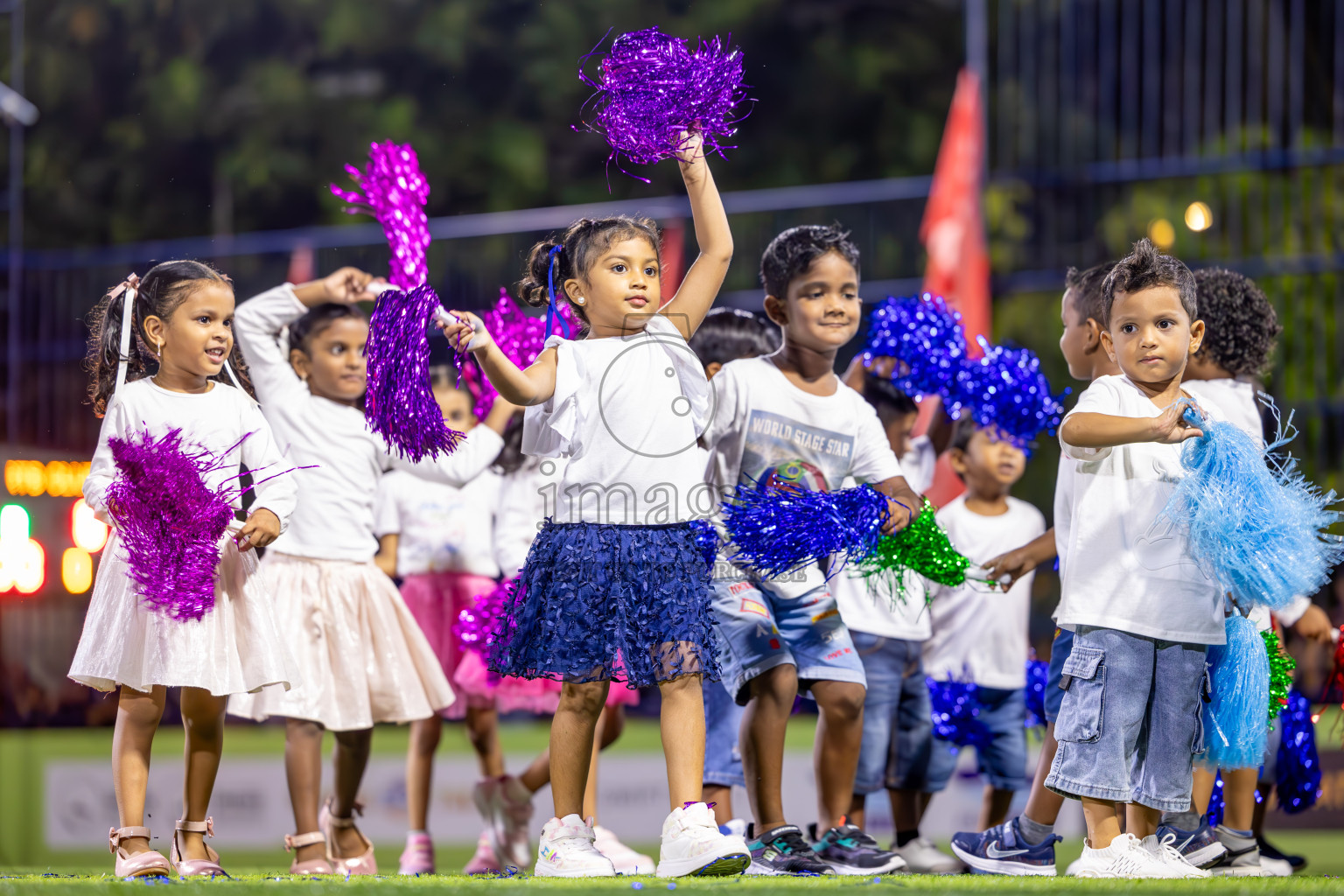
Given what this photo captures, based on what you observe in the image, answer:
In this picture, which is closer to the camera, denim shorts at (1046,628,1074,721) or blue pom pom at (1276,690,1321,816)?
denim shorts at (1046,628,1074,721)

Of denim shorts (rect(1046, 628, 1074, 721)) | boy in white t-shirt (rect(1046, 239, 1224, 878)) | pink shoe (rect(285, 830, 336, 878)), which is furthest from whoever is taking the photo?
pink shoe (rect(285, 830, 336, 878))

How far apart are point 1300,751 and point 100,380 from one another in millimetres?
3578

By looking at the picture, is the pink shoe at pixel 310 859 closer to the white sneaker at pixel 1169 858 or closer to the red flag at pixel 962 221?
the white sneaker at pixel 1169 858

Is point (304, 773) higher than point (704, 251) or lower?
lower

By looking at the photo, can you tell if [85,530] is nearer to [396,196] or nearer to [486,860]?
[486,860]

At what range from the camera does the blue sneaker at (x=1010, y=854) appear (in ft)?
11.2

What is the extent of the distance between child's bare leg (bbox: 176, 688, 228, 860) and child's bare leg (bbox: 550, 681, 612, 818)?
0.87m

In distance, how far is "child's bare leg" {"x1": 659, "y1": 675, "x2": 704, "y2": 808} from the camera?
2820 mm

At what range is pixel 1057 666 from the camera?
3.37 metres

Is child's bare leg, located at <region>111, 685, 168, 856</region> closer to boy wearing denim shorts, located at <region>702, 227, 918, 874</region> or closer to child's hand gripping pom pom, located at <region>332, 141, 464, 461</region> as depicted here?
child's hand gripping pom pom, located at <region>332, 141, 464, 461</region>

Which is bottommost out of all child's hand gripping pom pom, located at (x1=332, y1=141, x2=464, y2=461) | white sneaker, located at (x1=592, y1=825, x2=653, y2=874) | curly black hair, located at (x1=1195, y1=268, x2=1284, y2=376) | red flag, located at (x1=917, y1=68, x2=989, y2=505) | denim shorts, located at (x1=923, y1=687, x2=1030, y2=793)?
white sneaker, located at (x1=592, y1=825, x2=653, y2=874)

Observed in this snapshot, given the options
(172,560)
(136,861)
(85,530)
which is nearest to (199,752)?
(136,861)

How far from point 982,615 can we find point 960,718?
1.17 feet

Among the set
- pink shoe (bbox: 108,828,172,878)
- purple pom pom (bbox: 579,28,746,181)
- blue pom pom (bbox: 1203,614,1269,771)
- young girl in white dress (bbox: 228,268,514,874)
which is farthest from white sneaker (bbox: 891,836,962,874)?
purple pom pom (bbox: 579,28,746,181)
